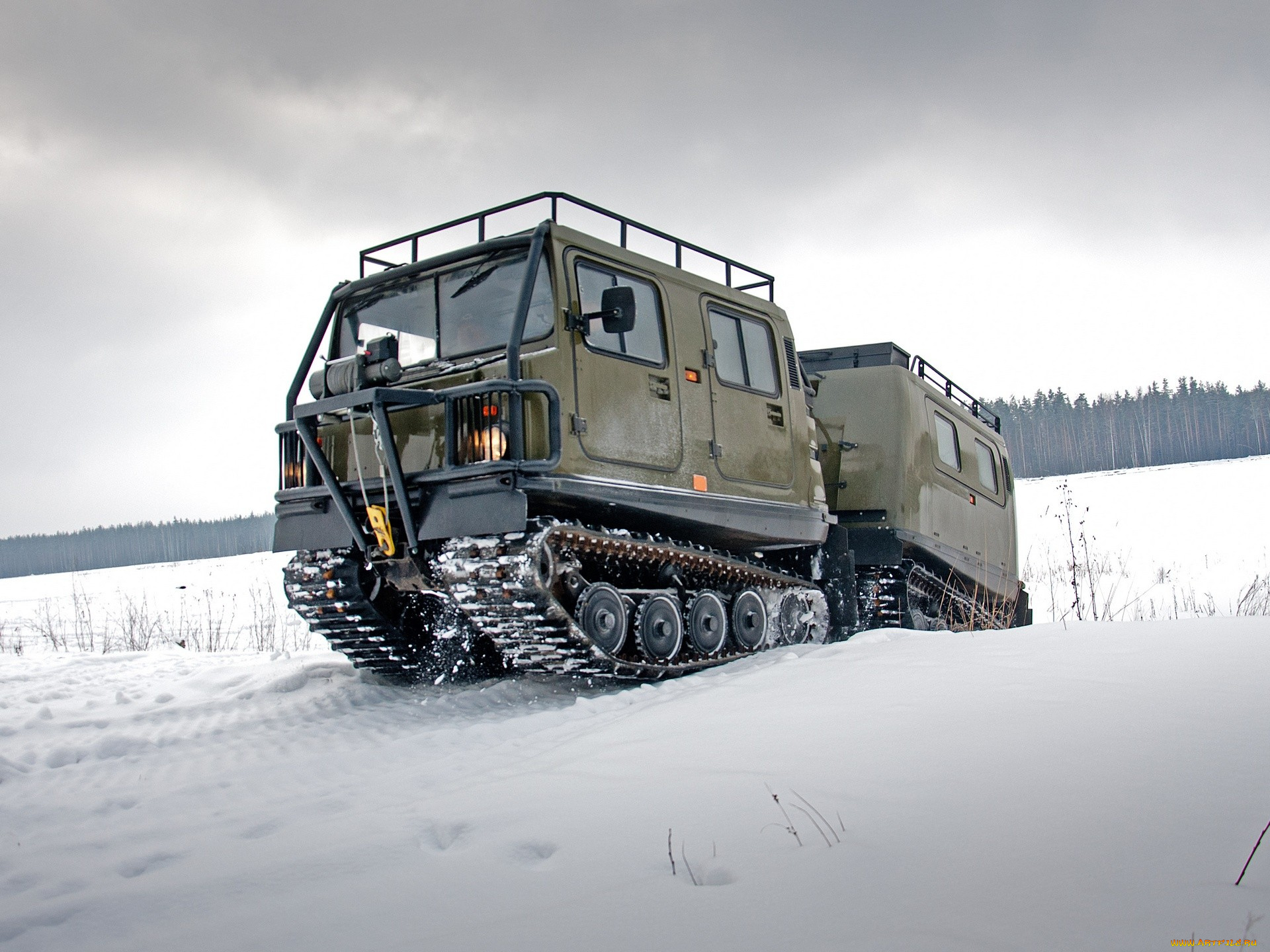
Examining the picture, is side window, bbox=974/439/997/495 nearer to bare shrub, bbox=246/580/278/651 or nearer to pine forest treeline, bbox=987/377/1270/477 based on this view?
bare shrub, bbox=246/580/278/651

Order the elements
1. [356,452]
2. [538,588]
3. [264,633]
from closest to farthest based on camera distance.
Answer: [538,588] → [356,452] → [264,633]

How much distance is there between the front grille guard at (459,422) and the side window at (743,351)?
1.98 metres

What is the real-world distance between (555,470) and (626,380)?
98cm

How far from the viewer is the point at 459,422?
20.1ft

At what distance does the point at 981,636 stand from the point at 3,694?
6.69 m

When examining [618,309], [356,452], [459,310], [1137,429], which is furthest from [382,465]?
[1137,429]

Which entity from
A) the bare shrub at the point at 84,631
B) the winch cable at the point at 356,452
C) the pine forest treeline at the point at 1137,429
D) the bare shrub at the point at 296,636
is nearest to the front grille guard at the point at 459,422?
the winch cable at the point at 356,452

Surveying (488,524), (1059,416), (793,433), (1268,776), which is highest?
(1059,416)

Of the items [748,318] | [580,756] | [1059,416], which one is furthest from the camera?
[1059,416]

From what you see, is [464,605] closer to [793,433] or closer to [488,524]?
[488,524]

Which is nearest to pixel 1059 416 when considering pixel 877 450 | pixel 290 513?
pixel 877 450

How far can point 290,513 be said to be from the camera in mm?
7039

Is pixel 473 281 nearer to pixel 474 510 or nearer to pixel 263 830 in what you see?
pixel 474 510

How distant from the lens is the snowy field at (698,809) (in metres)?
2.34
